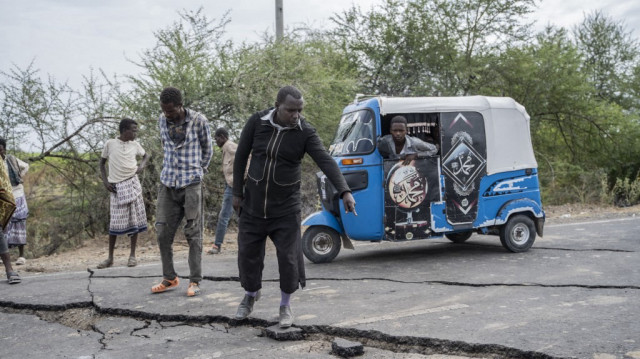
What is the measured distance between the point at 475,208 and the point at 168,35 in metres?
8.11

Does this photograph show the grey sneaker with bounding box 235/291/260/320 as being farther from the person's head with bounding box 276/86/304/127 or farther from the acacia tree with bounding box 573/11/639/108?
the acacia tree with bounding box 573/11/639/108

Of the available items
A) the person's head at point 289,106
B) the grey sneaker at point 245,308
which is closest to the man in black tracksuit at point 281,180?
the person's head at point 289,106

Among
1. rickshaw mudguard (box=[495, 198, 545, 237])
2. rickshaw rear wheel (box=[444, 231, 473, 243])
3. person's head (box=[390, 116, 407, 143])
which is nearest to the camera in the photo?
person's head (box=[390, 116, 407, 143])

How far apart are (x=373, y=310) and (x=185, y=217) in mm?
2092

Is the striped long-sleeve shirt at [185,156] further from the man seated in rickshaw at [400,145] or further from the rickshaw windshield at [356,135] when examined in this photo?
the man seated in rickshaw at [400,145]

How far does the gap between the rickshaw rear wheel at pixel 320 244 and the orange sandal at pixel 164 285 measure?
1.78m

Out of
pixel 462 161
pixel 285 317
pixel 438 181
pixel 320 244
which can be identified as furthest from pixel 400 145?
pixel 285 317

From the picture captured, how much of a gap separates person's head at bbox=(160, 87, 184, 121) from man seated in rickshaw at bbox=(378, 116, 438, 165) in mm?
2568

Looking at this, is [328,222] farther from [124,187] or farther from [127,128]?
[127,128]

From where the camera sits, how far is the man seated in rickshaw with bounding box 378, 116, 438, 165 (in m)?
7.14

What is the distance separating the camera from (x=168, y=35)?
1265cm

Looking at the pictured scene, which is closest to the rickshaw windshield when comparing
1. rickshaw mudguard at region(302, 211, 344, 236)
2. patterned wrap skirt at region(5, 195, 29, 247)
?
A: rickshaw mudguard at region(302, 211, 344, 236)

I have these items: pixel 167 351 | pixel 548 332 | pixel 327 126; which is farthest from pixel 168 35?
pixel 548 332

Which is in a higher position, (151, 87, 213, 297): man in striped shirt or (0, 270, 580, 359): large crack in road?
(151, 87, 213, 297): man in striped shirt
